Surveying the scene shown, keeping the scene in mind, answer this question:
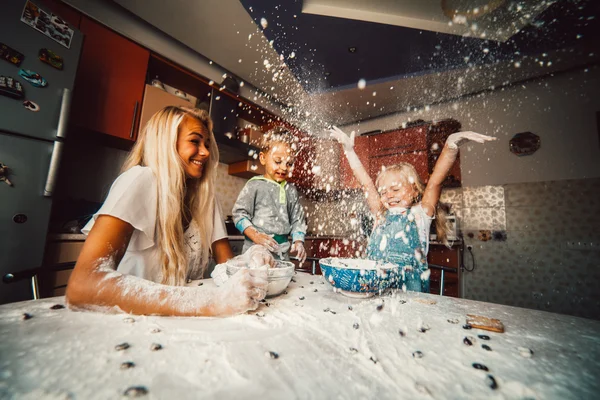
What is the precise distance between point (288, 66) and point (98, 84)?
2157mm

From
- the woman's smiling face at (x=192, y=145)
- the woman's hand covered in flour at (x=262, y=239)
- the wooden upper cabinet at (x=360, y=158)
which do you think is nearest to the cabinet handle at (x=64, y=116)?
the woman's smiling face at (x=192, y=145)

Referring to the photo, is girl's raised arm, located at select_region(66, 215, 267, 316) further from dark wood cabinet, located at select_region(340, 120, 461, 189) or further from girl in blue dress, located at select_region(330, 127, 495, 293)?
dark wood cabinet, located at select_region(340, 120, 461, 189)

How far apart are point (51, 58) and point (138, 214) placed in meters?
1.67

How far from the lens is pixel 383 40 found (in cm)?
262

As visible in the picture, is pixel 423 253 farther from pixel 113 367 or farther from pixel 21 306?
pixel 21 306

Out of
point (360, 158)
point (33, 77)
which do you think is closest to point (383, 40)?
point (360, 158)

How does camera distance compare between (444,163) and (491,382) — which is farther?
(444,163)

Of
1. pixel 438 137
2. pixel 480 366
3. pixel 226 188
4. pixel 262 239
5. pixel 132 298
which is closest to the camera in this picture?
pixel 480 366

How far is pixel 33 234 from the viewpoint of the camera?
4.93ft

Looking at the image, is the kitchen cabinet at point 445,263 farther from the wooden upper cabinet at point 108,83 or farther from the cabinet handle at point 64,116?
the cabinet handle at point 64,116

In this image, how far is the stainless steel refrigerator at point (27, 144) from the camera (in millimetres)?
1416

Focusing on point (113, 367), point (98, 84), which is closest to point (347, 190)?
point (98, 84)

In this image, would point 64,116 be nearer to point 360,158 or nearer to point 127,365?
point 127,365

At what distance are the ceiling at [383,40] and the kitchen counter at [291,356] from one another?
2697 millimetres
